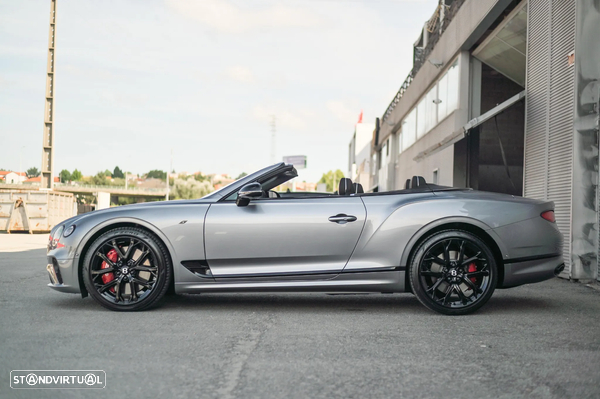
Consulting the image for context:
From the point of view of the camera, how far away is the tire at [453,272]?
530cm

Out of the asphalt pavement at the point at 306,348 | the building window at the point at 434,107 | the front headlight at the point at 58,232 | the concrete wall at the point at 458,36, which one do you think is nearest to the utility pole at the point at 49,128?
the building window at the point at 434,107

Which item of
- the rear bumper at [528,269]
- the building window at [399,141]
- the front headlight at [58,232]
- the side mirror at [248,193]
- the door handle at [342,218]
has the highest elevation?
the building window at [399,141]

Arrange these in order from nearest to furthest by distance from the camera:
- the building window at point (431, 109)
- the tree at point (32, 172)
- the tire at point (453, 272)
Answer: the tire at point (453, 272) < the building window at point (431, 109) < the tree at point (32, 172)

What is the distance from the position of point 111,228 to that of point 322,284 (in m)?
1.89

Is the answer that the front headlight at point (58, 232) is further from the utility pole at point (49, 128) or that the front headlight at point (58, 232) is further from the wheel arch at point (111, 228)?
the utility pole at point (49, 128)

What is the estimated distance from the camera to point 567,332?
4.68 m

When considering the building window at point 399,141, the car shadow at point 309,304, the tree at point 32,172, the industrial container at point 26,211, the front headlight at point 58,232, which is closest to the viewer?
the front headlight at point 58,232

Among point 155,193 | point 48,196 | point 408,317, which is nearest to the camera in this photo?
point 408,317

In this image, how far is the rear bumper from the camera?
5.39 metres

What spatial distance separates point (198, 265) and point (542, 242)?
2.97 metres

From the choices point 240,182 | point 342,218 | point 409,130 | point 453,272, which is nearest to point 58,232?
point 240,182

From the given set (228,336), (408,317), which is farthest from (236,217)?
(408,317)

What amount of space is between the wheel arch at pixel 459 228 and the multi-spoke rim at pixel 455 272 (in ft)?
0.41

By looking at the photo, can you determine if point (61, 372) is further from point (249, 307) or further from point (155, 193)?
point (155, 193)
